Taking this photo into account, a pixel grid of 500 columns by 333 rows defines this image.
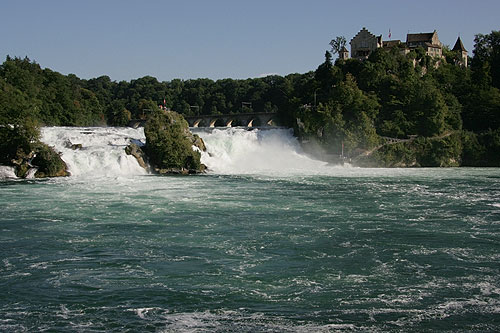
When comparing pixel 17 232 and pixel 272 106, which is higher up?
pixel 272 106

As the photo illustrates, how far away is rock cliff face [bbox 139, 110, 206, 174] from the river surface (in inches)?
403

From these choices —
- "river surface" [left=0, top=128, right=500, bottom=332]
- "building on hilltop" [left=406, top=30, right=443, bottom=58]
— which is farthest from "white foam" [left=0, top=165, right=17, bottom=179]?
"building on hilltop" [left=406, top=30, right=443, bottom=58]

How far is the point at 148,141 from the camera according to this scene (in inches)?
1684

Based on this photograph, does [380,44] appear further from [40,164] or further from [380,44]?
[40,164]

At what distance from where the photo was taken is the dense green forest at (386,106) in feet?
177

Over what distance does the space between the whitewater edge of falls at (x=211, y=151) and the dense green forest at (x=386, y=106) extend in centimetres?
255

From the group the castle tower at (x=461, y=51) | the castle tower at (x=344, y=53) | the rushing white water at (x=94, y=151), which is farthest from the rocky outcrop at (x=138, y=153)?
the castle tower at (x=461, y=51)

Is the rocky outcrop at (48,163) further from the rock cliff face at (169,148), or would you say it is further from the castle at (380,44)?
the castle at (380,44)

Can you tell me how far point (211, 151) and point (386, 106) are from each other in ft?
65.2

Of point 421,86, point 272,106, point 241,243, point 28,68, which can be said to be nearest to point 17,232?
point 241,243

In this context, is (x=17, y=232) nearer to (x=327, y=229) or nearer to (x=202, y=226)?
(x=202, y=226)

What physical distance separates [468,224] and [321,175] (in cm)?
2116

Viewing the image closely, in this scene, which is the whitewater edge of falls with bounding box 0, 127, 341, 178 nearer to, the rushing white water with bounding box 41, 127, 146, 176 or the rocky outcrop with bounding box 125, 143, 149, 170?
the rushing white water with bounding box 41, 127, 146, 176

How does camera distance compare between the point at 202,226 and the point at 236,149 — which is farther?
the point at 236,149
